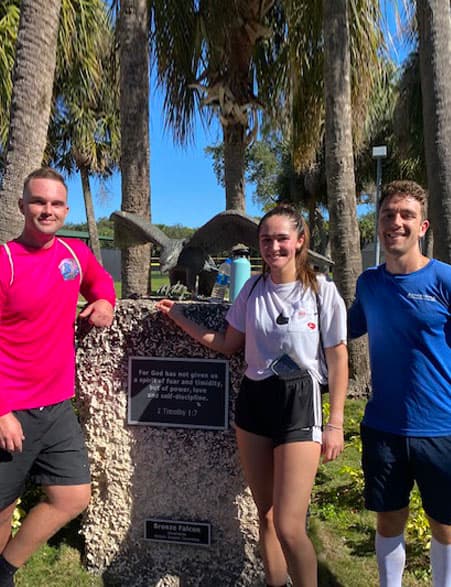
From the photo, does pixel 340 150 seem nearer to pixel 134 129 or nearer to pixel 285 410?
pixel 134 129

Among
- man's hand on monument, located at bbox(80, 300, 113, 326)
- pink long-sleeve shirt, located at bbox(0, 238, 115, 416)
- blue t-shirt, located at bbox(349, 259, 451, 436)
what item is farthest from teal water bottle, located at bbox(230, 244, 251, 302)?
blue t-shirt, located at bbox(349, 259, 451, 436)

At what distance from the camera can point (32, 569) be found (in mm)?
2781

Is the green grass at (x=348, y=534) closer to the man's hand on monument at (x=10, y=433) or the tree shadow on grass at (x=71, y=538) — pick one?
the tree shadow on grass at (x=71, y=538)

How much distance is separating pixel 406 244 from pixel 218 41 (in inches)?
228

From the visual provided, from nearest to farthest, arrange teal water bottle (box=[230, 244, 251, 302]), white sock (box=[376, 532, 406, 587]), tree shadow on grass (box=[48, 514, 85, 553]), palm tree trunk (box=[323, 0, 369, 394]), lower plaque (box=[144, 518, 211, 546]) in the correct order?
white sock (box=[376, 532, 406, 587]) < lower plaque (box=[144, 518, 211, 546]) < tree shadow on grass (box=[48, 514, 85, 553]) < teal water bottle (box=[230, 244, 251, 302]) < palm tree trunk (box=[323, 0, 369, 394])

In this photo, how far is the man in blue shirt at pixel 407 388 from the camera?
78.0 inches

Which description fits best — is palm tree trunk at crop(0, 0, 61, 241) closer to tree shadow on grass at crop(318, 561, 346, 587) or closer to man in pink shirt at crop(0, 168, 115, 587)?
man in pink shirt at crop(0, 168, 115, 587)

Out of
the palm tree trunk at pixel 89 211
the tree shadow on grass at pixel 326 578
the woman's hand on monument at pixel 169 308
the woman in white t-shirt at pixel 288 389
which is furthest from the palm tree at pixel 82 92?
the tree shadow on grass at pixel 326 578

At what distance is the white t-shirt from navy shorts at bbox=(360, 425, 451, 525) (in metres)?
0.36

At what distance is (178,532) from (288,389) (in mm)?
1227

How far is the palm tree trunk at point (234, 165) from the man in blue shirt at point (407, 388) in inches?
204

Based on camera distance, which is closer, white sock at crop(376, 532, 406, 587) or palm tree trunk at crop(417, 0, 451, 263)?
white sock at crop(376, 532, 406, 587)

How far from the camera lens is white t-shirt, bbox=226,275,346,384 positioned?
2.05 meters

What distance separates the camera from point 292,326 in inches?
81.0
